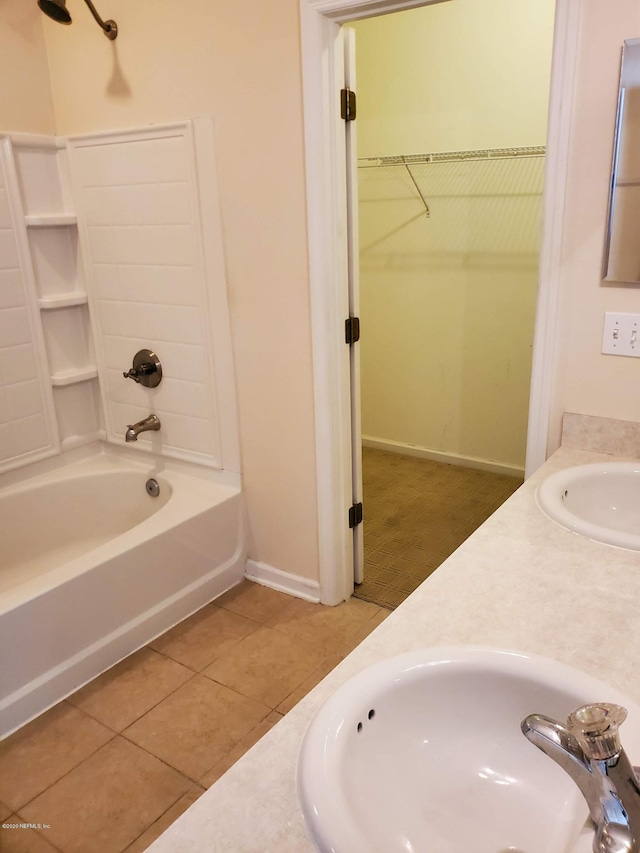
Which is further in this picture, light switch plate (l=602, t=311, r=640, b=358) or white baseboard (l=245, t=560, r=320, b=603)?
white baseboard (l=245, t=560, r=320, b=603)

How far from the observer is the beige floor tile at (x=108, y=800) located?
164 centimetres

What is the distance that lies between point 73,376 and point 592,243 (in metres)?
2.09

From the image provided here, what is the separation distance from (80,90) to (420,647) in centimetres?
244

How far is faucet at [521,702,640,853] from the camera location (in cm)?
64

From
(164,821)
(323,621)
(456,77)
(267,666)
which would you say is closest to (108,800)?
(164,821)

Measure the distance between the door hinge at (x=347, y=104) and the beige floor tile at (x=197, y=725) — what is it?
6.07 ft

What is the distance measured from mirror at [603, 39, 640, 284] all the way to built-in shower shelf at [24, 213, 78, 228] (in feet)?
6.67

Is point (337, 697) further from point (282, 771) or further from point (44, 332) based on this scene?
point (44, 332)

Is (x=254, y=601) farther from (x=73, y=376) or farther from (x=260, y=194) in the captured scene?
(x=260, y=194)

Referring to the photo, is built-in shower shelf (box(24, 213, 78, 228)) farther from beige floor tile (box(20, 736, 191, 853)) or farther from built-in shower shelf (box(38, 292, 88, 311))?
beige floor tile (box(20, 736, 191, 853))

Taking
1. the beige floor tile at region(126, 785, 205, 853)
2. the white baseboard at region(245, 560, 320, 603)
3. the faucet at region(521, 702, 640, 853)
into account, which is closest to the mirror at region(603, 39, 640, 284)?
the faucet at region(521, 702, 640, 853)

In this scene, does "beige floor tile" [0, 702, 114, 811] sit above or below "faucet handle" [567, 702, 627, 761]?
below

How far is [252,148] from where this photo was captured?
86.6 inches

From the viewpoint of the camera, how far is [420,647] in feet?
3.30
